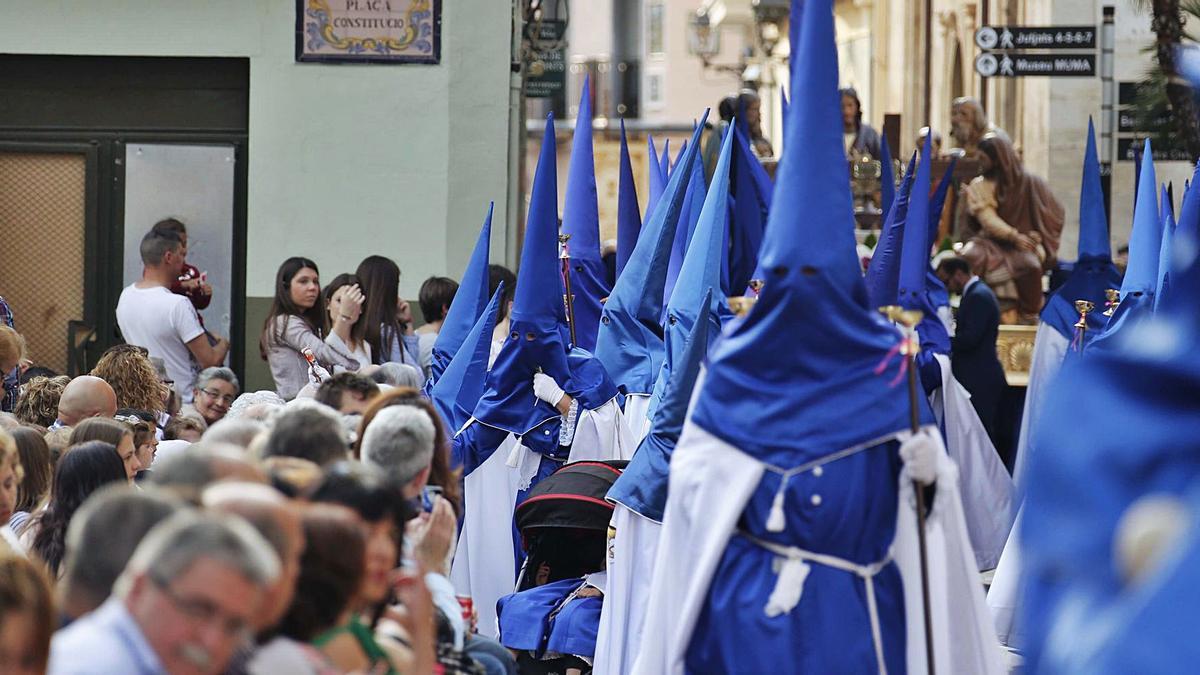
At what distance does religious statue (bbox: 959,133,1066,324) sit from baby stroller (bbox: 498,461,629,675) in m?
9.40

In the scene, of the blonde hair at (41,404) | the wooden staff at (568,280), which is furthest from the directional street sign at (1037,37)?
the blonde hair at (41,404)

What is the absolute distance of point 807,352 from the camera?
5.30m

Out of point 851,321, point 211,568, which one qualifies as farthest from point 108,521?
point 851,321

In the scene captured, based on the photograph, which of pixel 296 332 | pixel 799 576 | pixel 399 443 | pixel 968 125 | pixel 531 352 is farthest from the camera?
pixel 968 125

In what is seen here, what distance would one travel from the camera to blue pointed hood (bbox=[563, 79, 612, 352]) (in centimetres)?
1083

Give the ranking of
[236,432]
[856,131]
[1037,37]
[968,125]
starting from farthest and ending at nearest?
[856,131] → [1037,37] → [968,125] → [236,432]

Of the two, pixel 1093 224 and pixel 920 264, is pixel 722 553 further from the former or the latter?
pixel 1093 224

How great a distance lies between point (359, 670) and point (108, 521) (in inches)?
25.0

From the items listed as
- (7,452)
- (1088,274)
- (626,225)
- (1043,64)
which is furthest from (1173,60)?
(7,452)

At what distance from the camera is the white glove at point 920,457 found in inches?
205

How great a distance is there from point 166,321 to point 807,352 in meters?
5.32

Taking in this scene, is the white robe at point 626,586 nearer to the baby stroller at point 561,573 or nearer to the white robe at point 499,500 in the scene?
the baby stroller at point 561,573

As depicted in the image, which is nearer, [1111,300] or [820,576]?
[820,576]

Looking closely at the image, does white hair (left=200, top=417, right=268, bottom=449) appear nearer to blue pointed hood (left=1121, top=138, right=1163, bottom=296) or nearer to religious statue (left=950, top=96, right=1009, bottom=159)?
blue pointed hood (left=1121, top=138, right=1163, bottom=296)
